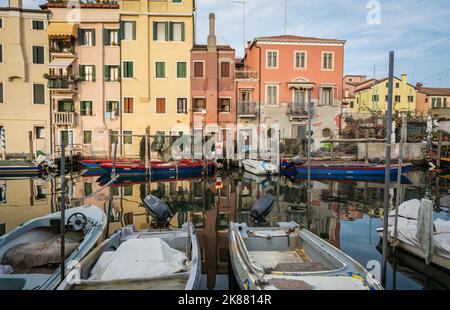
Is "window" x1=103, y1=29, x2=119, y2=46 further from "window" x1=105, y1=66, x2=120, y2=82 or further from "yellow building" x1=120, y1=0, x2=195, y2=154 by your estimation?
"window" x1=105, y1=66, x2=120, y2=82

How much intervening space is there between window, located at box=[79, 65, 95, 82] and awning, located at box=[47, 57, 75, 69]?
0.99 m

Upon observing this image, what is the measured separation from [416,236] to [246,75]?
23.8 m

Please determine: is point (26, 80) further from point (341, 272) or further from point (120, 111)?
point (341, 272)

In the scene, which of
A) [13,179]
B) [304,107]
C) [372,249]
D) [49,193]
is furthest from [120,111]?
[372,249]

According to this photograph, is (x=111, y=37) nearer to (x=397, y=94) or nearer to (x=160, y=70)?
(x=160, y=70)

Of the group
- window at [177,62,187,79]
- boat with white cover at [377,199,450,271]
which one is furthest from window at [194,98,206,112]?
boat with white cover at [377,199,450,271]

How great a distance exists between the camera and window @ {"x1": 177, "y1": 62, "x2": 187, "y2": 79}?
28766 mm

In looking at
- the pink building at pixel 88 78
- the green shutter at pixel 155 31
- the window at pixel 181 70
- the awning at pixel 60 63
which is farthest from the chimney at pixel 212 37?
the awning at pixel 60 63

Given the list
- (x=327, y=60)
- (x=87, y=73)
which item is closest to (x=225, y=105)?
(x=327, y=60)

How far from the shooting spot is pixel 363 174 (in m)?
22.2

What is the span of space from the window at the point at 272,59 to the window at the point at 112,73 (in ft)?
41.9

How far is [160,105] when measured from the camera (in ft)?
94.5

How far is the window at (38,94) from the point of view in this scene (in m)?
28.0

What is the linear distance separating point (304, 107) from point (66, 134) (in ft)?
66.1
